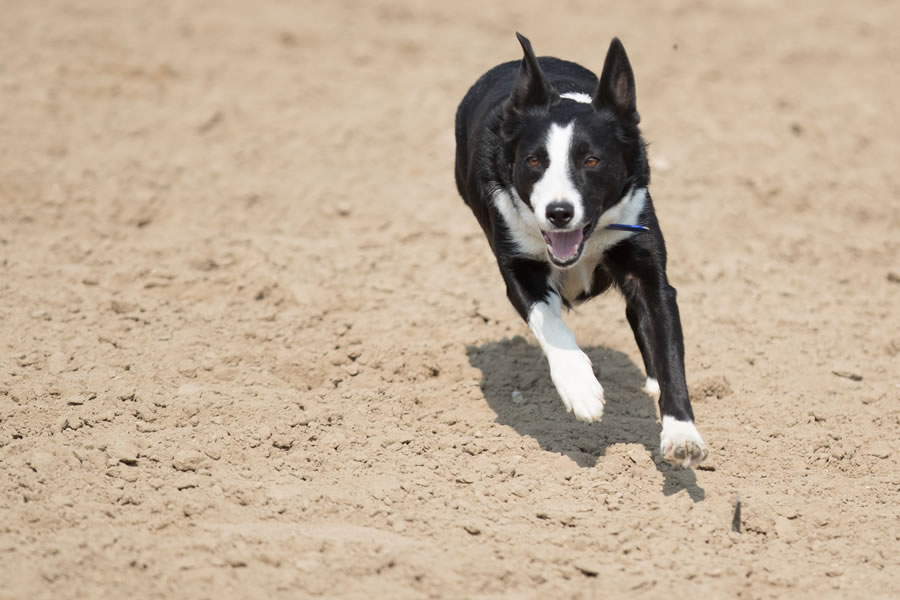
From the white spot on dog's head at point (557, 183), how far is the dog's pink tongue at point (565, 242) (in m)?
0.10

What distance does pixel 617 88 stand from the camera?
5.21 meters

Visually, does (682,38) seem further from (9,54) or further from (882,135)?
(9,54)

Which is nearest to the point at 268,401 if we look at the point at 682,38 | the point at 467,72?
the point at 467,72

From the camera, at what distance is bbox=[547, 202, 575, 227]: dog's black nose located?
15.9 feet

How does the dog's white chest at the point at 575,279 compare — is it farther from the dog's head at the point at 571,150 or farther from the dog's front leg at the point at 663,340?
the dog's head at the point at 571,150

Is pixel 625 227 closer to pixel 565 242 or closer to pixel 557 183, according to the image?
pixel 565 242

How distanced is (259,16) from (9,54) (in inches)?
105

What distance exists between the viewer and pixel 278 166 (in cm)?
932

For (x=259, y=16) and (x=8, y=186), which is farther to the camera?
(x=259, y=16)

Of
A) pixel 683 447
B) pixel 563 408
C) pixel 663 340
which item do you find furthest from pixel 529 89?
pixel 683 447

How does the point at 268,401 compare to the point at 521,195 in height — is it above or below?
below

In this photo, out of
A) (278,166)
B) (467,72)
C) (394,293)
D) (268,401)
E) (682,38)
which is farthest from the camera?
(682,38)

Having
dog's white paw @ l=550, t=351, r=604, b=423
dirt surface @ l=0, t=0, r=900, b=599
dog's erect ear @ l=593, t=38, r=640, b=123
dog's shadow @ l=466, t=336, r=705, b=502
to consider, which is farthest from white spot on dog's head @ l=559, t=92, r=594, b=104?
dog's shadow @ l=466, t=336, r=705, b=502

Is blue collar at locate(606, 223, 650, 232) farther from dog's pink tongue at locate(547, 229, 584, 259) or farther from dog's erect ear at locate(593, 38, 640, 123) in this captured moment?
dog's erect ear at locate(593, 38, 640, 123)
